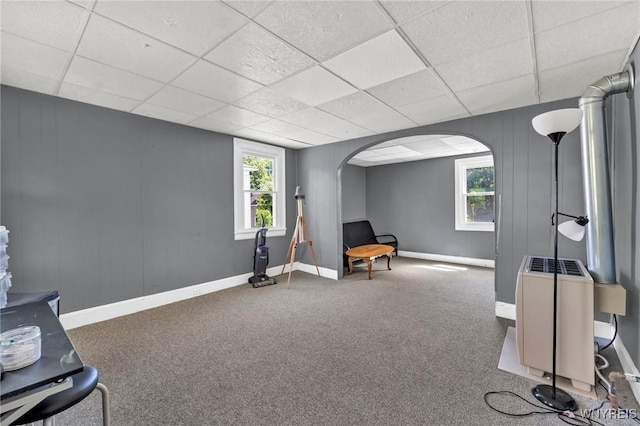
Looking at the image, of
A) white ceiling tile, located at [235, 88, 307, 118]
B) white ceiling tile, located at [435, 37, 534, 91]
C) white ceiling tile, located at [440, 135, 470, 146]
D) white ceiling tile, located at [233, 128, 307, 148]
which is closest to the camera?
white ceiling tile, located at [435, 37, 534, 91]

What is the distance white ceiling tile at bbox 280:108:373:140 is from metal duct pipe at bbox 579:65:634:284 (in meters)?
2.45

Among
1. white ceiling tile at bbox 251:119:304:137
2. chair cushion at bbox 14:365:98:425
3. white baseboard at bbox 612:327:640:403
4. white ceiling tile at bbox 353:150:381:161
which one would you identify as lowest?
white baseboard at bbox 612:327:640:403

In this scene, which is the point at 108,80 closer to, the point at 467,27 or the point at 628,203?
the point at 467,27

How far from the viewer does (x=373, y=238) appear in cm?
675

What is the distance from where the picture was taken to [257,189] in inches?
200

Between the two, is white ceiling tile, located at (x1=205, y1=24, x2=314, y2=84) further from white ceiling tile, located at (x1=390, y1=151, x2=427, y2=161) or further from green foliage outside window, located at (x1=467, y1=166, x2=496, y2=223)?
green foliage outside window, located at (x1=467, y1=166, x2=496, y2=223)

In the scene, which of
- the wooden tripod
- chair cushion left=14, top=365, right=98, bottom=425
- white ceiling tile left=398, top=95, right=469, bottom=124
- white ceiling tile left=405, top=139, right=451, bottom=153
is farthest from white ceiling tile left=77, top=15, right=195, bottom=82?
white ceiling tile left=405, top=139, right=451, bottom=153

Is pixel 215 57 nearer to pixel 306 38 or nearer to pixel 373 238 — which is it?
pixel 306 38

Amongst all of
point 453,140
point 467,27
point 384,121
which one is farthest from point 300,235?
point 467,27

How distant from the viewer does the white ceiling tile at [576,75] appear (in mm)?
2223

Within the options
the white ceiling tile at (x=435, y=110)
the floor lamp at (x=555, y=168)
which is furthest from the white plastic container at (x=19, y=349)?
the white ceiling tile at (x=435, y=110)

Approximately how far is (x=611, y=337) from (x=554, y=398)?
61.9 inches

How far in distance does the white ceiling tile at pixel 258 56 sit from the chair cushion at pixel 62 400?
204cm

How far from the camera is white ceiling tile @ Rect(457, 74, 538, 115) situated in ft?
8.75
